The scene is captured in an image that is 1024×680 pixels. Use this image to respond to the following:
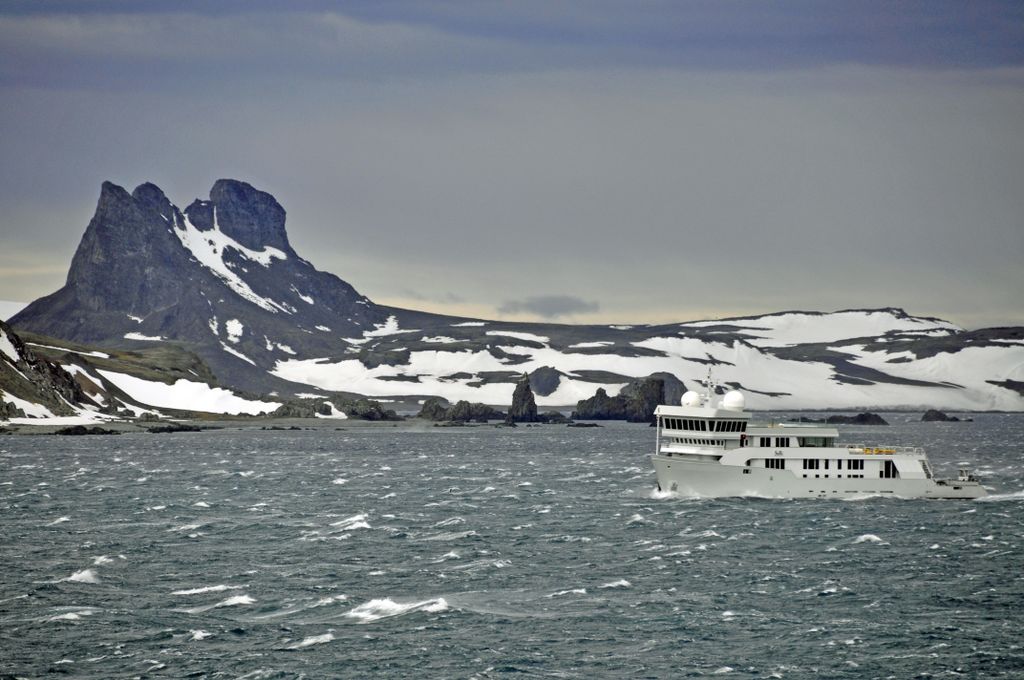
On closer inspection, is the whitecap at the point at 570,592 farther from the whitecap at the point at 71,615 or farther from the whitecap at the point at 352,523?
the whitecap at the point at 352,523

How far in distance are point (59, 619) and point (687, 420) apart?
5719 cm

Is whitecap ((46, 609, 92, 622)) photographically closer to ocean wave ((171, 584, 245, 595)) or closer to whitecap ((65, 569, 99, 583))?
ocean wave ((171, 584, 245, 595))

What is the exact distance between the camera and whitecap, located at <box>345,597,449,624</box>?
193 ft

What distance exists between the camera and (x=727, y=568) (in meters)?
71.6

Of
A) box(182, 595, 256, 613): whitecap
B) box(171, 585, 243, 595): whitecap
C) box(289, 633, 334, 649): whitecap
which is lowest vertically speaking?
box(289, 633, 334, 649): whitecap

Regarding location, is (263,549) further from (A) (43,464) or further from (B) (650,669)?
(A) (43,464)

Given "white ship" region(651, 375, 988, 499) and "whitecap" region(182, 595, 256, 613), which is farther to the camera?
"white ship" region(651, 375, 988, 499)

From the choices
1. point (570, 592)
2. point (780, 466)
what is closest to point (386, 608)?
point (570, 592)

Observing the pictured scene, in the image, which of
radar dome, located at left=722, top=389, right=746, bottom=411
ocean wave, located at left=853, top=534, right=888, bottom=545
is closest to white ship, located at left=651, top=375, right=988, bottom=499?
radar dome, located at left=722, top=389, right=746, bottom=411

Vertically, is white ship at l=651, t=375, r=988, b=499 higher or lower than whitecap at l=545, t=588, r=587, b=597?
higher

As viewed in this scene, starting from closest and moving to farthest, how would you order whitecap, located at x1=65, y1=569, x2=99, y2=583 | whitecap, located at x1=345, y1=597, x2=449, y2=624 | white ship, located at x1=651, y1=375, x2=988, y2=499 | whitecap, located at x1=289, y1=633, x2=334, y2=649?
whitecap, located at x1=289, y1=633, x2=334, y2=649 < whitecap, located at x1=345, y1=597, x2=449, y2=624 < whitecap, located at x1=65, y1=569, x2=99, y2=583 < white ship, located at x1=651, y1=375, x2=988, y2=499

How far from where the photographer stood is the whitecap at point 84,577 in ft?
220

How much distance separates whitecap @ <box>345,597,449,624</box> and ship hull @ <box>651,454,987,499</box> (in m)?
43.8

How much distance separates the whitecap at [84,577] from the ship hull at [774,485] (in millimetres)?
46868
